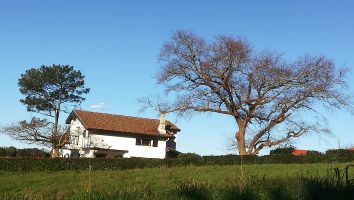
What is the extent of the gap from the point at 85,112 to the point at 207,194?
5749 cm

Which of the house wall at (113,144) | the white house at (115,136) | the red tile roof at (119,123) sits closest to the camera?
the house wall at (113,144)

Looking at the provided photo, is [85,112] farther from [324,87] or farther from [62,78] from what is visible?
[324,87]

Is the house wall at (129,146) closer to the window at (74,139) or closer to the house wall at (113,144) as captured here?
the house wall at (113,144)

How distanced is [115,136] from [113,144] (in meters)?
1.05

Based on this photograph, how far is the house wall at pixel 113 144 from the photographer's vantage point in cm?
5878

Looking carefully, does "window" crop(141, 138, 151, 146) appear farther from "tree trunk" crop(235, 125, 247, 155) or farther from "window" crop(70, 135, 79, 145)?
"tree trunk" crop(235, 125, 247, 155)

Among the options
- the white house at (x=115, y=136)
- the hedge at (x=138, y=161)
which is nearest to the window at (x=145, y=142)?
the white house at (x=115, y=136)

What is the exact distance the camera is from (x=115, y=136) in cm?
6031

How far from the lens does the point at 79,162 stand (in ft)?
114

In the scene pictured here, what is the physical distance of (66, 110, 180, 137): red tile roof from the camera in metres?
59.9

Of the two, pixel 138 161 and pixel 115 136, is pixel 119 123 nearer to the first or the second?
Answer: pixel 115 136

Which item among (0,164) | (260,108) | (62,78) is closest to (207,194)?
(0,164)

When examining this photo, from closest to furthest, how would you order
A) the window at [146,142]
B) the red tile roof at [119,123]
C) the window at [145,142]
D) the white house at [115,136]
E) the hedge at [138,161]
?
the hedge at [138,161]
the white house at [115,136]
the red tile roof at [119,123]
the window at [146,142]
the window at [145,142]

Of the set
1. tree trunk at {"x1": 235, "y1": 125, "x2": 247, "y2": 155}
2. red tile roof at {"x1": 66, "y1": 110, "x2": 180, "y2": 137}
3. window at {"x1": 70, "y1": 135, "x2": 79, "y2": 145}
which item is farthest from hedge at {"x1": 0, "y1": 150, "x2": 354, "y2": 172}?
window at {"x1": 70, "y1": 135, "x2": 79, "y2": 145}
